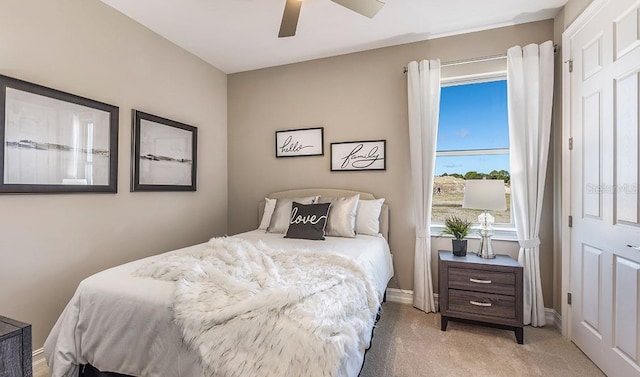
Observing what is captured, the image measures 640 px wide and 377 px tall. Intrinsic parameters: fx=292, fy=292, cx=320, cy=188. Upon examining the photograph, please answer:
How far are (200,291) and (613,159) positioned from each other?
8.47ft

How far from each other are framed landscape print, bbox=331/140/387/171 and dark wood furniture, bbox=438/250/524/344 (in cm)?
124

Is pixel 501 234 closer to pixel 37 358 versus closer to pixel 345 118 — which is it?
pixel 345 118

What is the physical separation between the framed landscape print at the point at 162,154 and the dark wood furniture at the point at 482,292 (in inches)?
110

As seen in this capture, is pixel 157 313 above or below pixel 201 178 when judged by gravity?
below

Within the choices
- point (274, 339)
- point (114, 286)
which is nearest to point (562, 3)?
point (274, 339)

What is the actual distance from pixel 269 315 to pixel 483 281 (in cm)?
197

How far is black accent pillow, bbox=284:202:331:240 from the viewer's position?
2.76 m

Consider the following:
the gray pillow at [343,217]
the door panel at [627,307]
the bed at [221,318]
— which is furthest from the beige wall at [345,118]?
the bed at [221,318]

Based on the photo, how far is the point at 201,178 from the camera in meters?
3.55

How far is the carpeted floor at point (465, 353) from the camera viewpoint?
1.95m

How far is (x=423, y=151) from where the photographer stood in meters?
2.96

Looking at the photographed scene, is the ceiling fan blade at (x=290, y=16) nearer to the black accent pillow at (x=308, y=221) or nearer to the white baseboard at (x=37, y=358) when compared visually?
the black accent pillow at (x=308, y=221)

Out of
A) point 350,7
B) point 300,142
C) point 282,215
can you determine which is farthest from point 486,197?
point 300,142

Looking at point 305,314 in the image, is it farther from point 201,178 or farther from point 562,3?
point 562,3
